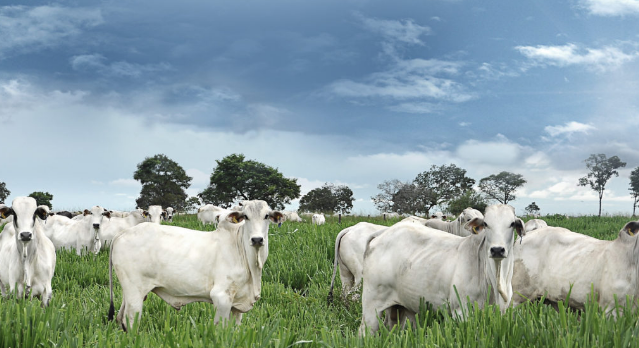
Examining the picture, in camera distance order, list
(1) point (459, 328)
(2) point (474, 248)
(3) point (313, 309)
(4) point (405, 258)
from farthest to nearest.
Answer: (3) point (313, 309) → (4) point (405, 258) → (2) point (474, 248) → (1) point (459, 328)

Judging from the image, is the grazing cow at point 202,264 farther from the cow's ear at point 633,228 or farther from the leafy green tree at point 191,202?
the leafy green tree at point 191,202

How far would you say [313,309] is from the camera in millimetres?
8125

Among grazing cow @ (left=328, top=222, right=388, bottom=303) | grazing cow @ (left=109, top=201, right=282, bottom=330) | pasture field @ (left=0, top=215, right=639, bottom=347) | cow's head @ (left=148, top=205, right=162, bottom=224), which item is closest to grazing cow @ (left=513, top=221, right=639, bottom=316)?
pasture field @ (left=0, top=215, right=639, bottom=347)

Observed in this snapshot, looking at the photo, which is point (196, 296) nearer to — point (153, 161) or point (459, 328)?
point (459, 328)

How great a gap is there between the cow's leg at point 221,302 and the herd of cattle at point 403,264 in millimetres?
12

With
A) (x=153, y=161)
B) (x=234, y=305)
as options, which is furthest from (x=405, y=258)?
(x=153, y=161)

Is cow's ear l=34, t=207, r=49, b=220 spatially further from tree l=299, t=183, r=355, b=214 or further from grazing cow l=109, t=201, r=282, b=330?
tree l=299, t=183, r=355, b=214

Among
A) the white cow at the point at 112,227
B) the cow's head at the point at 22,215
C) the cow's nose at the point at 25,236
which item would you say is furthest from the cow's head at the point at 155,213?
the cow's nose at the point at 25,236

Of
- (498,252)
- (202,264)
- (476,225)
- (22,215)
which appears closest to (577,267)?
(476,225)

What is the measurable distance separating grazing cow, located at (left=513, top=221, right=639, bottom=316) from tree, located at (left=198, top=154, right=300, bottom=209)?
200 feet

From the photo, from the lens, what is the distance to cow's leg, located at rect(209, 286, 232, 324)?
6203mm

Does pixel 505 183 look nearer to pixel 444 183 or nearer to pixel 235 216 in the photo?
pixel 444 183

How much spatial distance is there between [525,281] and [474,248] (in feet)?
7.59

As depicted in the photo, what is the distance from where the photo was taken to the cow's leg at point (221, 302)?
20.4ft
